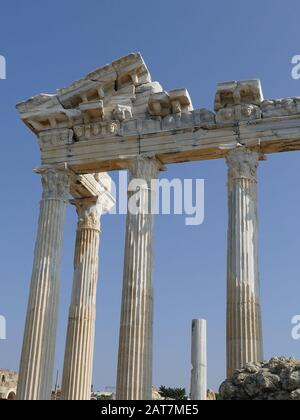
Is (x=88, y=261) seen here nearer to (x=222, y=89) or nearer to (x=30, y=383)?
(x=30, y=383)

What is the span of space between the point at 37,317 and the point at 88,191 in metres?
7.77

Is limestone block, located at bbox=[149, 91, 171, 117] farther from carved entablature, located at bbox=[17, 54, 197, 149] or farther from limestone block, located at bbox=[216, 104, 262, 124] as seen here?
limestone block, located at bbox=[216, 104, 262, 124]

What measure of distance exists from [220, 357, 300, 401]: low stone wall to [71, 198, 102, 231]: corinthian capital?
63.9 feet

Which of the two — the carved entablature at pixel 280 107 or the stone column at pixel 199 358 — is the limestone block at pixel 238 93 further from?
the stone column at pixel 199 358

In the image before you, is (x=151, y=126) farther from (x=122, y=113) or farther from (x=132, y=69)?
(x=132, y=69)

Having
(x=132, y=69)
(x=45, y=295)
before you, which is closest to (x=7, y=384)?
(x=45, y=295)

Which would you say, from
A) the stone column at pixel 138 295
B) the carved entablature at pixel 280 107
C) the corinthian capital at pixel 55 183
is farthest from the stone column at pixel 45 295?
the carved entablature at pixel 280 107

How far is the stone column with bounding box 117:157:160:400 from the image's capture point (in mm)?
22984

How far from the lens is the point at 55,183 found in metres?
27.4

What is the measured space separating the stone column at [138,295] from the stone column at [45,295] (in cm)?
330

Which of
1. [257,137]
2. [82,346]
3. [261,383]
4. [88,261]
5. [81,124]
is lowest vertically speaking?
[261,383]

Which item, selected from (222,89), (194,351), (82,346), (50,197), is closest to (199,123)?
(222,89)

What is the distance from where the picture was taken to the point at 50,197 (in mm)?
27250

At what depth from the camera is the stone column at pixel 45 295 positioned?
2422 centimetres
